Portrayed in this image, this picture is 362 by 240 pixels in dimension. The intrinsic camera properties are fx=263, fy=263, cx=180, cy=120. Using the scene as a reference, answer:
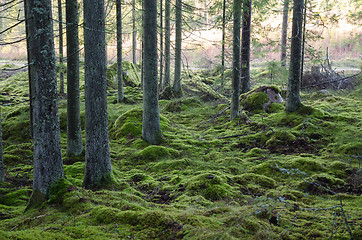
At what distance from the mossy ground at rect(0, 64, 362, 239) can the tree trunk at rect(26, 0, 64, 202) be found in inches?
12.9

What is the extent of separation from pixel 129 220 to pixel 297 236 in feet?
7.78

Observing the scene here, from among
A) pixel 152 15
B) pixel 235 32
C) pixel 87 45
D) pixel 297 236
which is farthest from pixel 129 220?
pixel 235 32

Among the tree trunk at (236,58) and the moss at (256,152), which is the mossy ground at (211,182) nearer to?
the moss at (256,152)

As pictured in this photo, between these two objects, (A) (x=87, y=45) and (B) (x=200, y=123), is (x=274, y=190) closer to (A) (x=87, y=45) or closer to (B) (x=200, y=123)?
(A) (x=87, y=45)

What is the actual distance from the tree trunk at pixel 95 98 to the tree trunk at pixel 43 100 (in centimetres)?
108

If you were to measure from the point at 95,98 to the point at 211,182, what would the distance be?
3.25 metres

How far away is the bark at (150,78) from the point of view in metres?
8.84

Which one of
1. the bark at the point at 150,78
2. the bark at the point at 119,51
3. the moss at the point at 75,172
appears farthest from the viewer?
the bark at the point at 119,51

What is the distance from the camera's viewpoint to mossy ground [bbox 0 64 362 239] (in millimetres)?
3641

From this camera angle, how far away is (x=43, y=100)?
461 cm

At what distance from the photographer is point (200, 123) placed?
42.0 ft

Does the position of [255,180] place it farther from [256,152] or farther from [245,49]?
[245,49]

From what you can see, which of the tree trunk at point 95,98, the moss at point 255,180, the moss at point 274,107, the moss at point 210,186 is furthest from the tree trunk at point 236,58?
the tree trunk at point 95,98

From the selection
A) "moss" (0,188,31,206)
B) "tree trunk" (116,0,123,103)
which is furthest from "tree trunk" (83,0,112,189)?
"tree trunk" (116,0,123,103)
